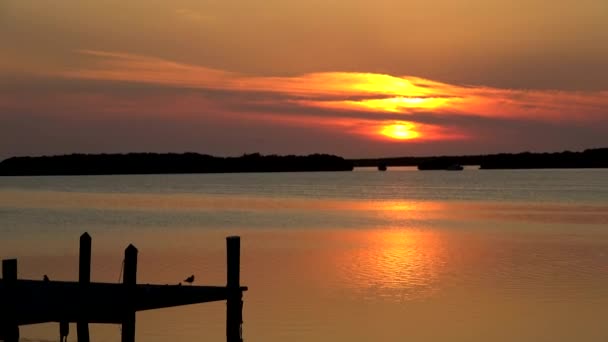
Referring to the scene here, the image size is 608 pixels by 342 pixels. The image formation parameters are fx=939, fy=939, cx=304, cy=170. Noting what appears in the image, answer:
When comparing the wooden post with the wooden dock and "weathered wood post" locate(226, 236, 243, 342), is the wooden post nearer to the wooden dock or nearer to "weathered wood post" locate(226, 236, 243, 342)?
the wooden dock

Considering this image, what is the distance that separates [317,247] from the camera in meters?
45.3

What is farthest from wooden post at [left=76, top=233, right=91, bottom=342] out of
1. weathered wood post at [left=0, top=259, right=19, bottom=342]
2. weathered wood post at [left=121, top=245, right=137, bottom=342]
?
weathered wood post at [left=0, top=259, right=19, bottom=342]

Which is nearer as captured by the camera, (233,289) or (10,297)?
(10,297)

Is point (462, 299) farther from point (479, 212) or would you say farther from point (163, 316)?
point (479, 212)

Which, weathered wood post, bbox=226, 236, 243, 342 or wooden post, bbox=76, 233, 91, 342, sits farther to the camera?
weathered wood post, bbox=226, 236, 243, 342

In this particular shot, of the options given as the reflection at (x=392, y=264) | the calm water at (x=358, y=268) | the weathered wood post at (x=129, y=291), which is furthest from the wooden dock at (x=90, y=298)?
the reflection at (x=392, y=264)

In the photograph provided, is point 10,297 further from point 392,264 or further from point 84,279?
point 392,264

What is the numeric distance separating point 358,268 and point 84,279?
60.3 ft

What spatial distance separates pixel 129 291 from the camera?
17.4 meters

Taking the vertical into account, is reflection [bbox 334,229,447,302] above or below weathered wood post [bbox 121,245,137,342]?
below

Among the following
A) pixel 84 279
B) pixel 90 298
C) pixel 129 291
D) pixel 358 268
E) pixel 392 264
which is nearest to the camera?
pixel 129 291

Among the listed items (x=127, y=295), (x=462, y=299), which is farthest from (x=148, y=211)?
(x=127, y=295)

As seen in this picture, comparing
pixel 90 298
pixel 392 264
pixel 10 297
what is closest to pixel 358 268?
pixel 392 264

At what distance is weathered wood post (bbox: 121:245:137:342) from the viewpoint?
17375 mm
